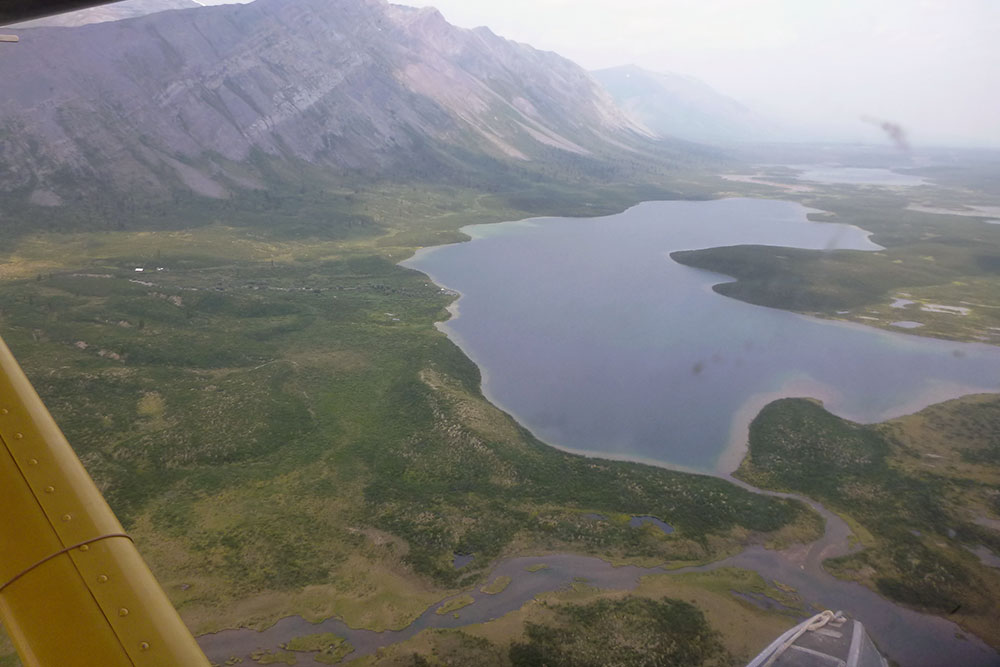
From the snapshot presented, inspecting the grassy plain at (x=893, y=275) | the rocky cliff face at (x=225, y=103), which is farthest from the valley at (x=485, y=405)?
the rocky cliff face at (x=225, y=103)

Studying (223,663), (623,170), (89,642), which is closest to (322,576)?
(223,663)

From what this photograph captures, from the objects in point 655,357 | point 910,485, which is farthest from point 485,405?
point 910,485

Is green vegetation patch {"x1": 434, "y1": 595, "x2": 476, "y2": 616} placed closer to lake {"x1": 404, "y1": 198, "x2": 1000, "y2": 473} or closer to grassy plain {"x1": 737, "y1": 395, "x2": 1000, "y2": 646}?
lake {"x1": 404, "y1": 198, "x2": 1000, "y2": 473}

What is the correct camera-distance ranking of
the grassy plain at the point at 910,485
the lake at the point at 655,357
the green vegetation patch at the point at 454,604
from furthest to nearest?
the lake at the point at 655,357 → the grassy plain at the point at 910,485 → the green vegetation patch at the point at 454,604

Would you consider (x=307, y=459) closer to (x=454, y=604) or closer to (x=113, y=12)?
(x=454, y=604)

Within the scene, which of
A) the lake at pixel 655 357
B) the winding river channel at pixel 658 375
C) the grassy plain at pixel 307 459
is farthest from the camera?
the lake at pixel 655 357

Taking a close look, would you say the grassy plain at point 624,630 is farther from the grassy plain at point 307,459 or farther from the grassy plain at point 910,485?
the grassy plain at point 910,485

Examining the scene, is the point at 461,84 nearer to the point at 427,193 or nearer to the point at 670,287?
the point at 427,193
